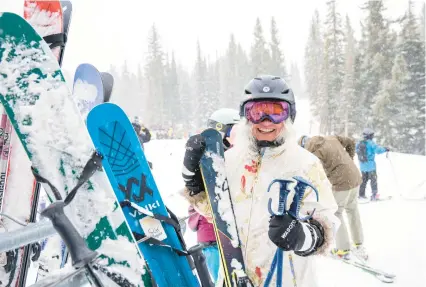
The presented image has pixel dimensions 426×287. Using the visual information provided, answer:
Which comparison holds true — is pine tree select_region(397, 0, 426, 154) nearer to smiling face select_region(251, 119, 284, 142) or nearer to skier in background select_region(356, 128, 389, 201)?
skier in background select_region(356, 128, 389, 201)

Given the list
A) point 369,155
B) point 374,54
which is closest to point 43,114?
point 369,155

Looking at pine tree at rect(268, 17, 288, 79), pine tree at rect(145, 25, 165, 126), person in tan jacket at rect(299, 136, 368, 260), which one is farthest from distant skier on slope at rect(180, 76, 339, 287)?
pine tree at rect(145, 25, 165, 126)

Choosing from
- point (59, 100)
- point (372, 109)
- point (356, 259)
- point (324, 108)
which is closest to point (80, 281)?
point (59, 100)

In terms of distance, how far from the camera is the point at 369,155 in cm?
933

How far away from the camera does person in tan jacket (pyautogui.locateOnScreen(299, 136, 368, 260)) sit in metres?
5.03

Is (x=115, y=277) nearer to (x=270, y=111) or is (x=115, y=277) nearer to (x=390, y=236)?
(x=270, y=111)

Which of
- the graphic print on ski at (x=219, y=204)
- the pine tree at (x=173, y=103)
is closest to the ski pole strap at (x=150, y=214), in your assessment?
the graphic print on ski at (x=219, y=204)

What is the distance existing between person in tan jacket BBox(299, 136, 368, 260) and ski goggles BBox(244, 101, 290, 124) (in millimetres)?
3160

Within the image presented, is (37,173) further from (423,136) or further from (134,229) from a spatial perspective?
(423,136)

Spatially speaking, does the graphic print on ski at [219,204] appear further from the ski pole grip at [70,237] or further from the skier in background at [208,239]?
the skier in background at [208,239]

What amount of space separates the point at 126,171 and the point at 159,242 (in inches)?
20.1

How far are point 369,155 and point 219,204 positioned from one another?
8.60 m

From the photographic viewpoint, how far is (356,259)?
5.03 m

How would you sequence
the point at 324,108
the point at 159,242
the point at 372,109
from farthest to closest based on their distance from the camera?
the point at 324,108
the point at 372,109
the point at 159,242
